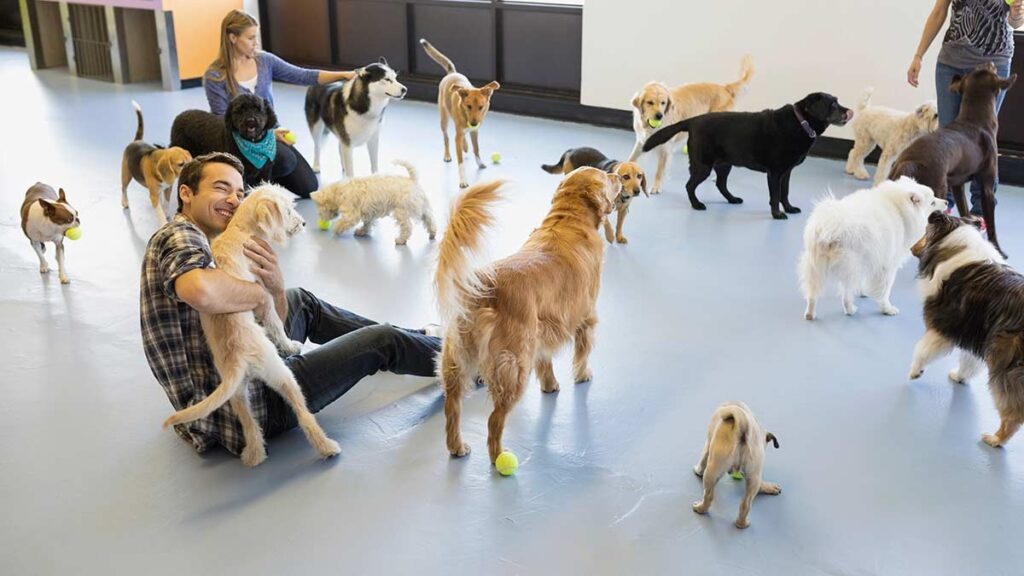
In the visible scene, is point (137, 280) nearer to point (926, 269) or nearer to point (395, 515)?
point (395, 515)

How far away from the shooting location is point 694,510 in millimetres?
2383

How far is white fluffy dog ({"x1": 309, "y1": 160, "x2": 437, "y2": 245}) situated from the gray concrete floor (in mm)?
309

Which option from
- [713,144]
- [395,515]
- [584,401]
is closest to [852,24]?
[713,144]

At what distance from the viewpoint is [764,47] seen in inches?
253

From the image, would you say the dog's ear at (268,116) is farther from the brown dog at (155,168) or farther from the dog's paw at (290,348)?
the dog's paw at (290,348)

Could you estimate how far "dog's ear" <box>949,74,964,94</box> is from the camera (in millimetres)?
4496

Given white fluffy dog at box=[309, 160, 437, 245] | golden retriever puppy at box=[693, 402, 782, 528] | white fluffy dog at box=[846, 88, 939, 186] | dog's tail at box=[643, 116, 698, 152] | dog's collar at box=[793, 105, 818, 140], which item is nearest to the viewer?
golden retriever puppy at box=[693, 402, 782, 528]

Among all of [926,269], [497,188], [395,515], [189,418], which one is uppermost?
[497,188]

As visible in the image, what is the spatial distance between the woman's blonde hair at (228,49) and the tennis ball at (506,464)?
3.50 meters

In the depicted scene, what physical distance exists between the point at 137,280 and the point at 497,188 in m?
2.60

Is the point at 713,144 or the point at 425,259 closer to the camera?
the point at 425,259

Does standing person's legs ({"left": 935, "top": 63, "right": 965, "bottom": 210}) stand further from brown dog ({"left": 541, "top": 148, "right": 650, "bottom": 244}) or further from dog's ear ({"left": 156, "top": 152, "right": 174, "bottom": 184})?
dog's ear ({"left": 156, "top": 152, "right": 174, "bottom": 184})

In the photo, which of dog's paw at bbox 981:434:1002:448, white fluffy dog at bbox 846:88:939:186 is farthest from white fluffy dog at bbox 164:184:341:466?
white fluffy dog at bbox 846:88:939:186

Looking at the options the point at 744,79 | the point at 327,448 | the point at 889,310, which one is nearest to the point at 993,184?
the point at 889,310
